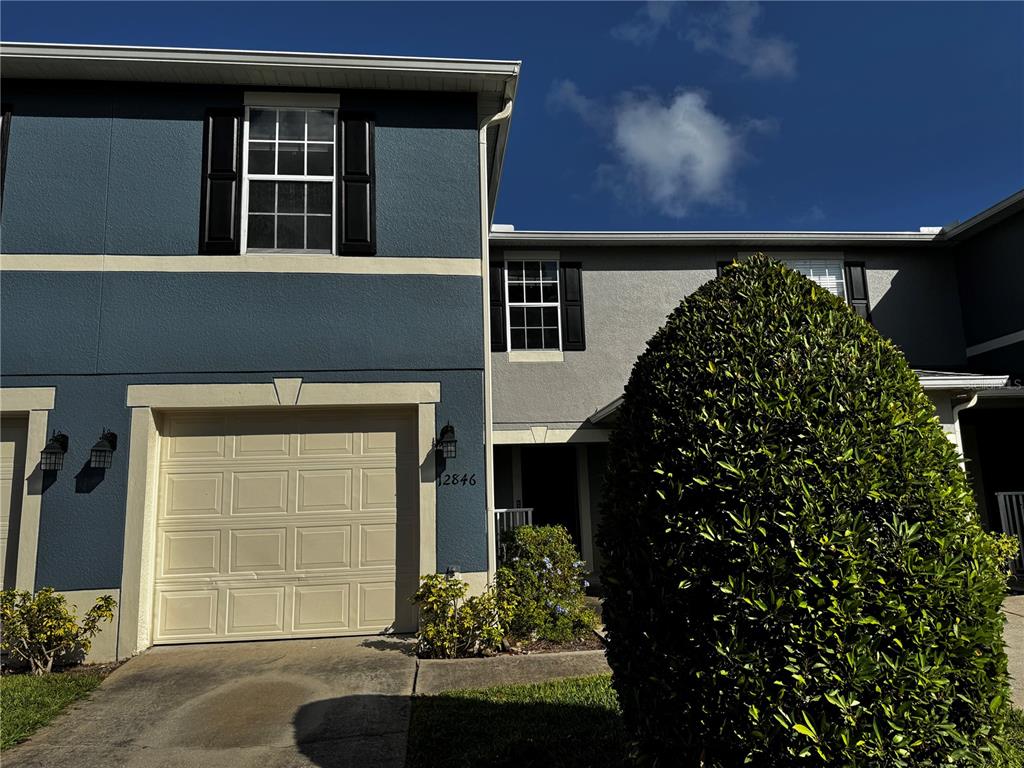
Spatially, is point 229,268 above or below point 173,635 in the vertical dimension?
above

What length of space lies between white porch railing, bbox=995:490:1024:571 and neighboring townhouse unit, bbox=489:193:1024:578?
0.29m

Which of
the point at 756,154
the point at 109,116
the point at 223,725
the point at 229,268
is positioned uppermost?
the point at 756,154

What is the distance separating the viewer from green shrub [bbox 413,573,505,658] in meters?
5.97

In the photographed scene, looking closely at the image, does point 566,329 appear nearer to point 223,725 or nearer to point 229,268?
point 229,268

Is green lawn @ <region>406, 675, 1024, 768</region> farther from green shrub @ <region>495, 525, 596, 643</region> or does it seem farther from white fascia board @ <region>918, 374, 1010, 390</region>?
white fascia board @ <region>918, 374, 1010, 390</region>

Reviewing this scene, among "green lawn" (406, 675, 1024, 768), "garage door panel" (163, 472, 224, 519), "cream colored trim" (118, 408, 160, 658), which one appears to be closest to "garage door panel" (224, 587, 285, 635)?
"cream colored trim" (118, 408, 160, 658)

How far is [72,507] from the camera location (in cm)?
→ 617

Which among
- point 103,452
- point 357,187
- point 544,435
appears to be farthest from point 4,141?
point 544,435

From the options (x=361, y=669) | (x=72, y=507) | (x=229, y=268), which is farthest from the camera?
(x=229, y=268)

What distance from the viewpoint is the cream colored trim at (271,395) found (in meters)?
6.46

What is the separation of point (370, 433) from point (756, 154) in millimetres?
17793

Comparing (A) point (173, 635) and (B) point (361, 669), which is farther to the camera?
(A) point (173, 635)

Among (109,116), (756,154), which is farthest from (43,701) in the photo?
(756,154)

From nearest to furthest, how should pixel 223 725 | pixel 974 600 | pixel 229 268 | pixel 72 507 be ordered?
pixel 974 600, pixel 223 725, pixel 72 507, pixel 229 268
